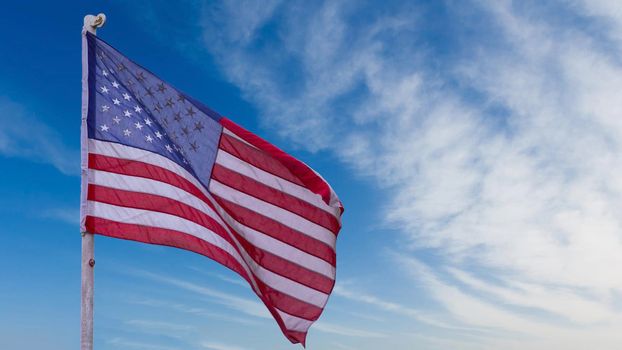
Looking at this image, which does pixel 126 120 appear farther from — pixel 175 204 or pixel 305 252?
pixel 305 252

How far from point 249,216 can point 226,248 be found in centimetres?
131

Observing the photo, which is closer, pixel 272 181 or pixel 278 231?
pixel 278 231

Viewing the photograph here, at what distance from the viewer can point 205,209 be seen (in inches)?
562

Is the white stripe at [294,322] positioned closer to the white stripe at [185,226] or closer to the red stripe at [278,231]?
the white stripe at [185,226]

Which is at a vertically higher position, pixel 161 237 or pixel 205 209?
pixel 205 209

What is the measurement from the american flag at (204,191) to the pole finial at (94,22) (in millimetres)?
257

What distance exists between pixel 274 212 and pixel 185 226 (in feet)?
8.84

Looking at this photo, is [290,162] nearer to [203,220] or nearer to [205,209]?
[205,209]

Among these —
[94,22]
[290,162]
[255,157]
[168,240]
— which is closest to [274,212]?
[290,162]

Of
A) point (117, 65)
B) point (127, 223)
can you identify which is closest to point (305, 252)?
point (127, 223)

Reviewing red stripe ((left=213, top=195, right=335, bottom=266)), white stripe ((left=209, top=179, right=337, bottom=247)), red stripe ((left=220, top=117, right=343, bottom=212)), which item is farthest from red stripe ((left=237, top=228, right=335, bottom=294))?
red stripe ((left=220, top=117, right=343, bottom=212))

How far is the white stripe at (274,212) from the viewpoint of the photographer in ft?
49.7

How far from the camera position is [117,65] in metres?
14.2

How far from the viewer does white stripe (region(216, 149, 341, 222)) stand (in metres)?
15.4
